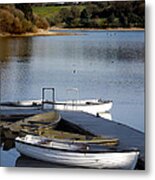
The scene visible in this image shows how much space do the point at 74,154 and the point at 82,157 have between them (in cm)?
5

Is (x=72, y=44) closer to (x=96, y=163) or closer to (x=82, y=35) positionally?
(x=82, y=35)

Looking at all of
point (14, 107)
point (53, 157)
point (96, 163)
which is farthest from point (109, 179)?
point (14, 107)

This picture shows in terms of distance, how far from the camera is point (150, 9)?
3.11 metres

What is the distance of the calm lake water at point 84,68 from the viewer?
3131 mm

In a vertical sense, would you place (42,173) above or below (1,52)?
below

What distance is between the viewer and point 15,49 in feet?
10.9

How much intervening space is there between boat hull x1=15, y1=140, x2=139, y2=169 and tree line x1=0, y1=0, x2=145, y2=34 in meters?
0.67

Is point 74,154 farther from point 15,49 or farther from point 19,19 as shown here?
point 19,19

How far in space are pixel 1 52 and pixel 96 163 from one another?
2.73ft

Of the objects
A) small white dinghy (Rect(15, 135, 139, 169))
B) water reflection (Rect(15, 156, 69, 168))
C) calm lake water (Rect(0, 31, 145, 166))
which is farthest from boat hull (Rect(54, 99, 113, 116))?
water reflection (Rect(15, 156, 69, 168))

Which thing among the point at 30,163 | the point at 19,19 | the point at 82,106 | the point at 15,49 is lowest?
the point at 30,163

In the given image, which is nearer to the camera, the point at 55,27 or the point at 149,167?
the point at 149,167

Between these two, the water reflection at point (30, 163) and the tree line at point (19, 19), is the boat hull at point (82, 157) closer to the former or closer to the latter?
the water reflection at point (30, 163)

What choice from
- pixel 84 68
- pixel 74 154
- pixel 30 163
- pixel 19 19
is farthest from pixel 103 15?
pixel 30 163
